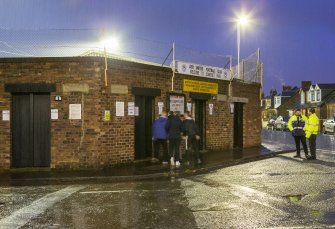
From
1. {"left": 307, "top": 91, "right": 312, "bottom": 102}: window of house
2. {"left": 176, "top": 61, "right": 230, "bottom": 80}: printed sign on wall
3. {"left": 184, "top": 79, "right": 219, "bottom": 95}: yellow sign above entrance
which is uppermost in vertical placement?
{"left": 307, "top": 91, "right": 312, "bottom": 102}: window of house

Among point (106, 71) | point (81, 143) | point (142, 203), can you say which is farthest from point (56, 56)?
point (142, 203)

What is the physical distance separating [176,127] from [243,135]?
8183 millimetres

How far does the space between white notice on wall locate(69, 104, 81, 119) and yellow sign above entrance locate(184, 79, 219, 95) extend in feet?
17.6

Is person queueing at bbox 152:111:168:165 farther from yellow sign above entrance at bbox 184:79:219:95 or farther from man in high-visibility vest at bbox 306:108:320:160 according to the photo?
man in high-visibility vest at bbox 306:108:320:160

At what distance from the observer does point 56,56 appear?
14609 millimetres

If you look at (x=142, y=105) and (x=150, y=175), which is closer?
(x=150, y=175)

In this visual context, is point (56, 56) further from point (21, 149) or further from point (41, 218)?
point (41, 218)

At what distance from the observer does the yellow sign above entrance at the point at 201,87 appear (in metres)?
18.5

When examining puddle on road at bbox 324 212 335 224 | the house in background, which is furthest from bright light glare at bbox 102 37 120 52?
the house in background

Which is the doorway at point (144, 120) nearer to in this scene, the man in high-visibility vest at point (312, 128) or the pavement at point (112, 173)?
the pavement at point (112, 173)

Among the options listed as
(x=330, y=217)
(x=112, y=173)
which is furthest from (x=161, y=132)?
(x=330, y=217)

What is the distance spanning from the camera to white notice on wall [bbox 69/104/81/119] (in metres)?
14.4

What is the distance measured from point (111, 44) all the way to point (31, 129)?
388 centimetres

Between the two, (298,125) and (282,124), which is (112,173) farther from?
(282,124)
